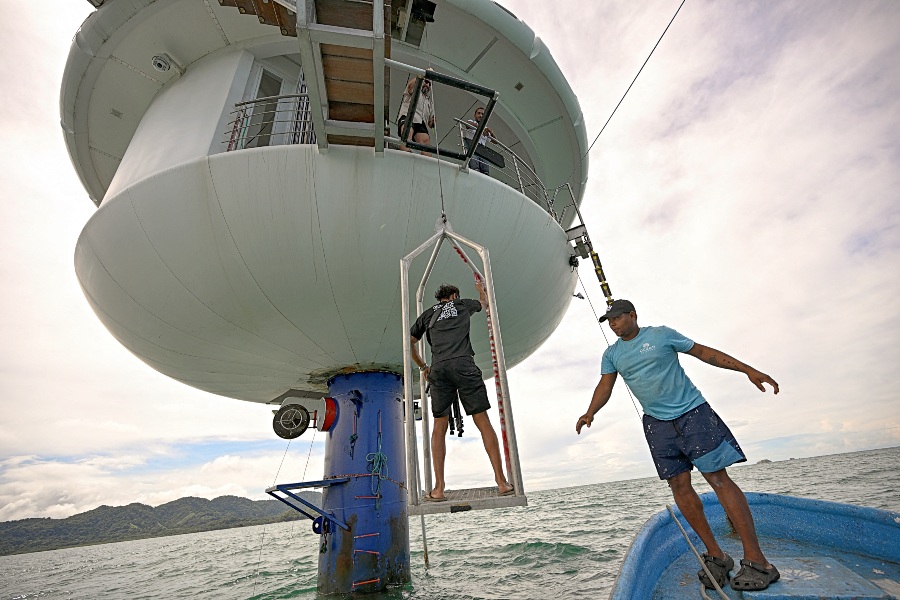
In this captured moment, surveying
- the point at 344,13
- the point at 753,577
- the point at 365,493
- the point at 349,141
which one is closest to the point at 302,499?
the point at 365,493

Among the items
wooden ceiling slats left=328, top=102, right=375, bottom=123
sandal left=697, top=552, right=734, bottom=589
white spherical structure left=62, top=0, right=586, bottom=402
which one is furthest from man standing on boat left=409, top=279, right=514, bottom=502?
wooden ceiling slats left=328, top=102, right=375, bottom=123

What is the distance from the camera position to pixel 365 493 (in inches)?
238

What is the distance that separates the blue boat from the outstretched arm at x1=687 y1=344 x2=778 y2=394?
1.23 meters

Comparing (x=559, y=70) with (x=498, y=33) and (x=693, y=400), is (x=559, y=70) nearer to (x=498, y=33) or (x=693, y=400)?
(x=498, y=33)

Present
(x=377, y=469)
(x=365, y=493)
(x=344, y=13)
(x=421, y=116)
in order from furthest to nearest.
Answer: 1. (x=377, y=469)
2. (x=365, y=493)
3. (x=421, y=116)
4. (x=344, y=13)

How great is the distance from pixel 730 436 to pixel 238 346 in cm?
611

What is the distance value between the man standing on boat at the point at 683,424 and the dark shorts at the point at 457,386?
847mm

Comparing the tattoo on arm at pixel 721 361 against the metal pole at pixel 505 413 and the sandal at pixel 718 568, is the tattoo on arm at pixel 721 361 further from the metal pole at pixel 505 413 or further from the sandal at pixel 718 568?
the metal pole at pixel 505 413

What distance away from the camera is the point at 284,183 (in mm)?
4730

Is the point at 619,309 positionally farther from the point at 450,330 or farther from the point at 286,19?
the point at 286,19

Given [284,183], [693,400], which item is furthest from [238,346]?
[693,400]

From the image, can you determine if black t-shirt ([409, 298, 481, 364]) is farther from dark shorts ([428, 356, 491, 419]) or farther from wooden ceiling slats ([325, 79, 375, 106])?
wooden ceiling slats ([325, 79, 375, 106])

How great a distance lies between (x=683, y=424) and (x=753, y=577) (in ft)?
3.12

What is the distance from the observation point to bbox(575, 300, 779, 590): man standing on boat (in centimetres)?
268
